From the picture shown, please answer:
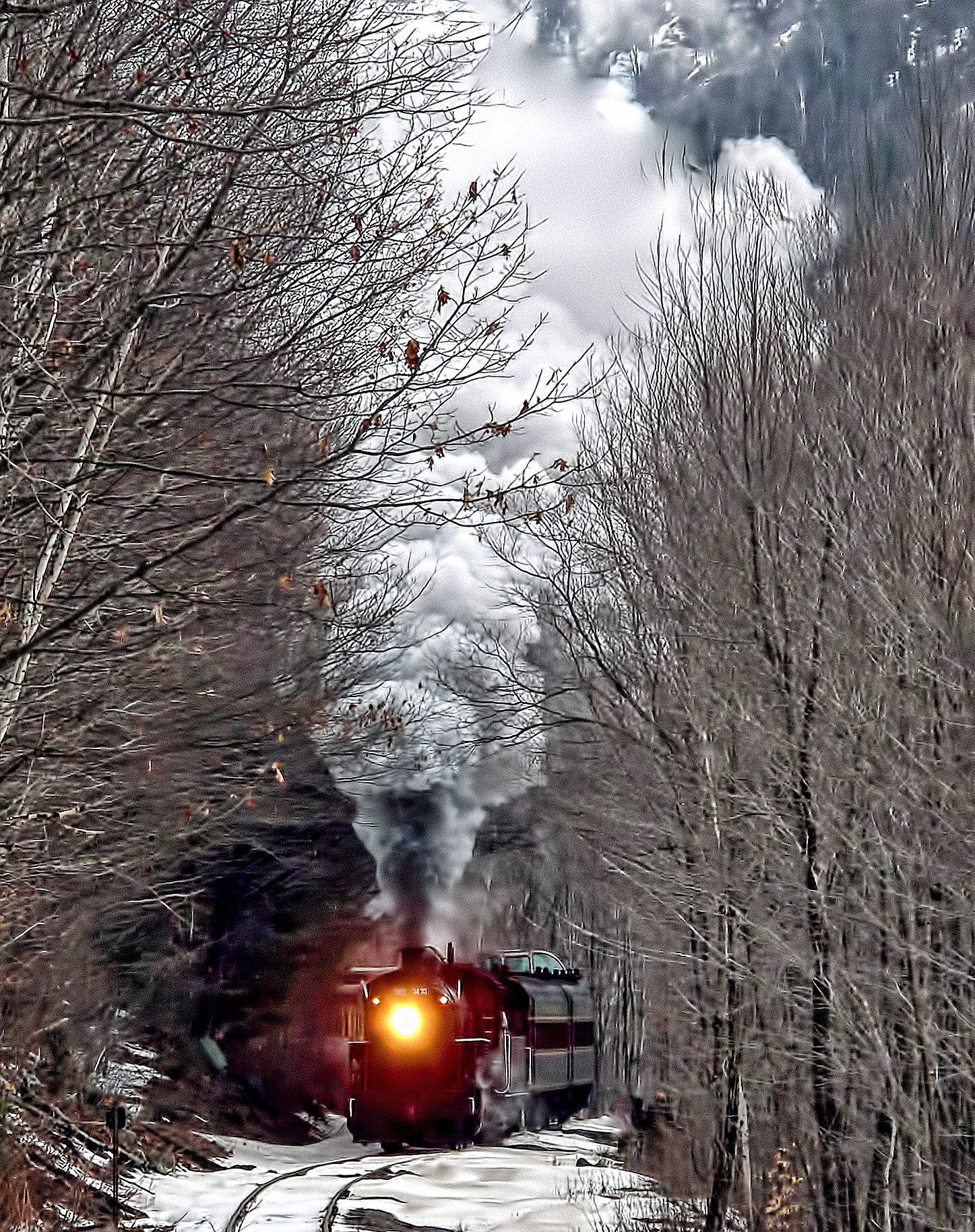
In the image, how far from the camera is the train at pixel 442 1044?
16344 mm

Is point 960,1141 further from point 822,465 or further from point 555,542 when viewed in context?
point 555,542

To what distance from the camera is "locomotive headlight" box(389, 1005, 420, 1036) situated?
16.3 meters

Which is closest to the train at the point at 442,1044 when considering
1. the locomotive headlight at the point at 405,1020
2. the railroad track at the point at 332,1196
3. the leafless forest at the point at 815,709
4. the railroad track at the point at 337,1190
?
the locomotive headlight at the point at 405,1020

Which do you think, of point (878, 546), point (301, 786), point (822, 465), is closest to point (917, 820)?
point (878, 546)

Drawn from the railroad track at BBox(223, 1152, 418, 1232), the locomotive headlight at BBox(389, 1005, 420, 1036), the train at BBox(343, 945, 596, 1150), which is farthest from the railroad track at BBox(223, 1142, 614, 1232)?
Answer: the locomotive headlight at BBox(389, 1005, 420, 1036)

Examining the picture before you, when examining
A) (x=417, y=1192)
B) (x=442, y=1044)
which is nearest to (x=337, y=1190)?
(x=417, y=1192)

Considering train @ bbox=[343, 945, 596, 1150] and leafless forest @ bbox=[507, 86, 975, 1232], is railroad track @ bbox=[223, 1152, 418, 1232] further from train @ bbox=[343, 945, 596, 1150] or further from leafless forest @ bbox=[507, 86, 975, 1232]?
leafless forest @ bbox=[507, 86, 975, 1232]

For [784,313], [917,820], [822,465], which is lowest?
[917,820]

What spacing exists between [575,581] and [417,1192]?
690 cm

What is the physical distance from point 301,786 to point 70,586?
1273cm

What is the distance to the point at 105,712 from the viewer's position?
301 inches

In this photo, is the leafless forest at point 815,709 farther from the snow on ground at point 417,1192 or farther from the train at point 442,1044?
the train at point 442,1044

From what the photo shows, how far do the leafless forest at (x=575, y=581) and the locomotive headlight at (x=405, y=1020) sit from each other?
2.83m

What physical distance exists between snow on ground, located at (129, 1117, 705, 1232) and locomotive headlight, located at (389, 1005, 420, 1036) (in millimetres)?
1649
